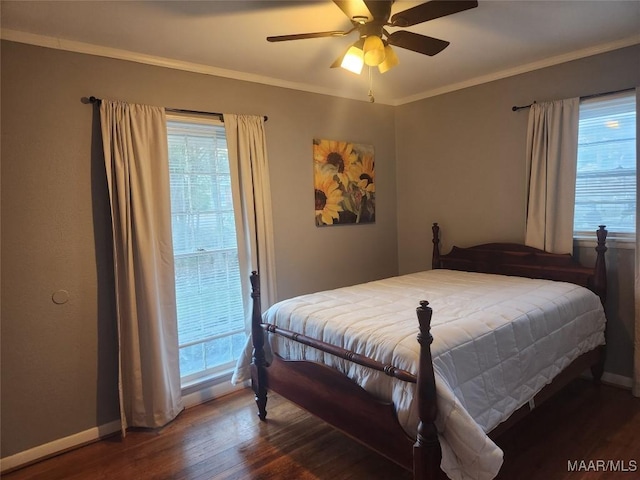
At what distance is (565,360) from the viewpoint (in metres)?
2.50

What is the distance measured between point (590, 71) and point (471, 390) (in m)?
2.68

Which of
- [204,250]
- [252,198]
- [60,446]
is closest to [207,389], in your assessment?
[60,446]

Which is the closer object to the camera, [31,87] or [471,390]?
[471,390]

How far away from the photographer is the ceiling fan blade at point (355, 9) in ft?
5.97

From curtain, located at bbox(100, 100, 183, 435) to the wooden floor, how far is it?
0.86 ft

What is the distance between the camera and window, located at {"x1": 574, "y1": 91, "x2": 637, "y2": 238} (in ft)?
9.61

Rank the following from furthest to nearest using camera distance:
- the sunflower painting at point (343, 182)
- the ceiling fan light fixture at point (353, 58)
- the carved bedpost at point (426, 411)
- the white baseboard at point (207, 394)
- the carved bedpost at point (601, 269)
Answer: the sunflower painting at point (343, 182), the white baseboard at point (207, 394), the carved bedpost at point (601, 269), the ceiling fan light fixture at point (353, 58), the carved bedpost at point (426, 411)

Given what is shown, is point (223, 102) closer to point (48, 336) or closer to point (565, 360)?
point (48, 336)

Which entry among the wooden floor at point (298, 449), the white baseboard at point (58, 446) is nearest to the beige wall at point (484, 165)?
the wooden floor at point (298, 449)

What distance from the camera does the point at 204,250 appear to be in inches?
124

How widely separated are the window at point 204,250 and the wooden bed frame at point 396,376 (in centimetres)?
63

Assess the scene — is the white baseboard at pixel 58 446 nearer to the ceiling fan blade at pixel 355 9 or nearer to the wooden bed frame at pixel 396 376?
the wooden bed frame at pixel 396 376

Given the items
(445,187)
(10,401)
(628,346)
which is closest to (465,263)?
(445,187)

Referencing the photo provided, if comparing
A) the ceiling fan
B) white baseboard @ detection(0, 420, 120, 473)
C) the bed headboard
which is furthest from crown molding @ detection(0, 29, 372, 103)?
white baseboard @ detection(0, 420, 120, 473)
